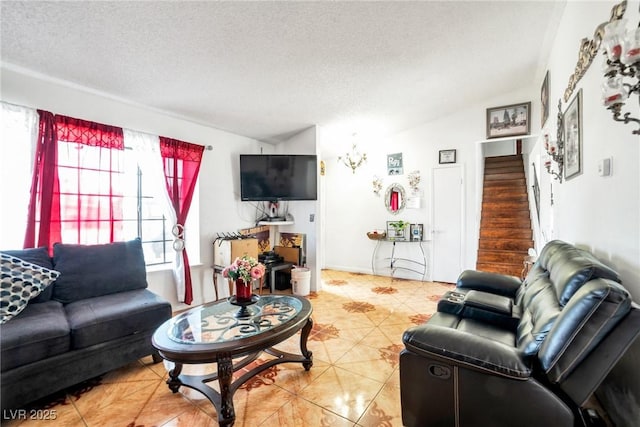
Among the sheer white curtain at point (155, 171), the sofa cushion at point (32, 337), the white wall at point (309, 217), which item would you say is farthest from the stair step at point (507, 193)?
the sofa cushion at point (32, 337)

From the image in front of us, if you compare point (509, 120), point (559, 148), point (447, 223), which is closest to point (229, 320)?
point (559, 148)

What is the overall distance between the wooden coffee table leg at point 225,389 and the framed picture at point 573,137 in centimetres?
287

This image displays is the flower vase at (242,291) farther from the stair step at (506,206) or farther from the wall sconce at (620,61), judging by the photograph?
the stair step at (506,206)

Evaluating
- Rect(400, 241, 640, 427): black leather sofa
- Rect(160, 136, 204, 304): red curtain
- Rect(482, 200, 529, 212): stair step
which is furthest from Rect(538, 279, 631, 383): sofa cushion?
Rect(482, 200, 529, 212): stair step

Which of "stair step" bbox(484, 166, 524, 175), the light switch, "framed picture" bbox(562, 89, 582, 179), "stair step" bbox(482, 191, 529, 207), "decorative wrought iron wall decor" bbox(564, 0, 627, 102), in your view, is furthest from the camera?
"stair step" bbox(484, 166, 524, 175)

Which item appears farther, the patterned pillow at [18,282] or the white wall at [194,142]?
the white wall at [194,142]

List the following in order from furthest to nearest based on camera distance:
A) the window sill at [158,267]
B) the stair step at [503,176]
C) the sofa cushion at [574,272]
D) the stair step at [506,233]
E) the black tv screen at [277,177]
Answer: the stair step at [503,176]
the stair step at [506,233]
the black tv screen at [277,177]
the window sill at [158,267]
the sofa cushion at [574,272]

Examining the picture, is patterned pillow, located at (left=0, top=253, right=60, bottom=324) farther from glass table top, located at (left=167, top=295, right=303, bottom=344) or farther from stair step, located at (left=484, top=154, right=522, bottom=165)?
stair step, located at (left=484, top=154, right=522, bottom=165)

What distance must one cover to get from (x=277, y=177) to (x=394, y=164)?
2.38 metres

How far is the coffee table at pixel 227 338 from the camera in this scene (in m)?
1.64

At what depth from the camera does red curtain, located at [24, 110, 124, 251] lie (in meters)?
2.55

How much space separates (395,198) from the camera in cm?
534

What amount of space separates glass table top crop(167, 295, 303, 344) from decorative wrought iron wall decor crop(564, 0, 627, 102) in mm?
2558

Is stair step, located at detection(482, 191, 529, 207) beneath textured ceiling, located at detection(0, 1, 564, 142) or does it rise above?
beneath
